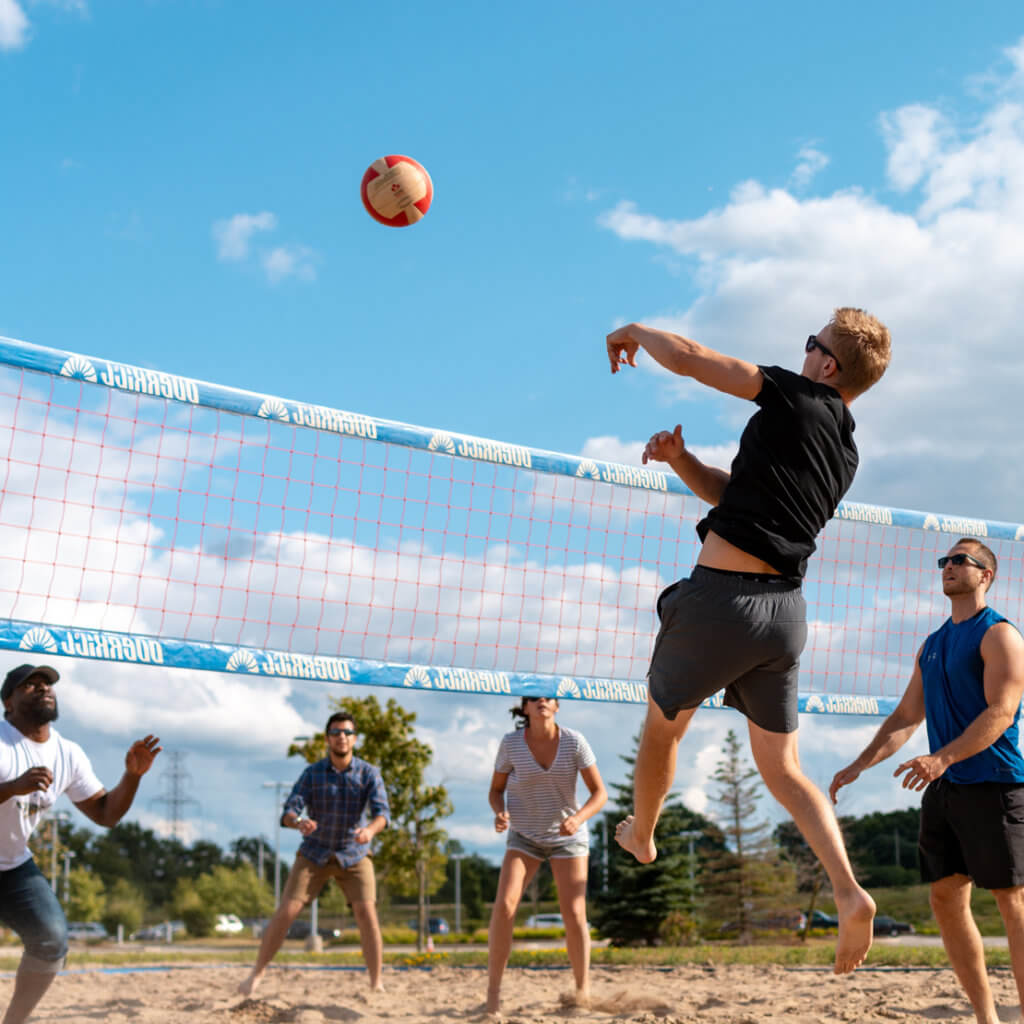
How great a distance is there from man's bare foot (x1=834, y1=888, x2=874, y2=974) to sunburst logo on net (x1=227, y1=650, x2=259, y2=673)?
3.13 meters

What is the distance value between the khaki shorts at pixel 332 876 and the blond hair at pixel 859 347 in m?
4.68

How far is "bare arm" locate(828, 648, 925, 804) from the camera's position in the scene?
4.23 m

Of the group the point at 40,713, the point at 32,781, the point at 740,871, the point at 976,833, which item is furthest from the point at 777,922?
the point at 32,781

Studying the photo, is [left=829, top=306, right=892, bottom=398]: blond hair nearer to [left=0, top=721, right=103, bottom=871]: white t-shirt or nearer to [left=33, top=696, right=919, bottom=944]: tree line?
[left=0, top=721, right=103, bottom=871]: white t-shirt

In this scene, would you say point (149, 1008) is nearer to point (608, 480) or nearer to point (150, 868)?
point (608, 480)

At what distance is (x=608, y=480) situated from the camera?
247 inches

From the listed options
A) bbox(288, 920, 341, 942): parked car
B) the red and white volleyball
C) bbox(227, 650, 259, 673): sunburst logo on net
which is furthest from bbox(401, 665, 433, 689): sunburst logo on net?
bbox(288, 920, 341, 942): parked car

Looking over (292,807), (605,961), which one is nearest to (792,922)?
(605,961)

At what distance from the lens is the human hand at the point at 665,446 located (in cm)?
328

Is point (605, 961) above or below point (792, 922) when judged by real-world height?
above

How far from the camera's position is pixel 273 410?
5508mm

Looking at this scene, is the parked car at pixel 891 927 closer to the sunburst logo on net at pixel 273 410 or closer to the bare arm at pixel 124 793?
the sunburst logo on net at pixel 273 410

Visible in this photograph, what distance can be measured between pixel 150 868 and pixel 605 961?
80779 millimetres

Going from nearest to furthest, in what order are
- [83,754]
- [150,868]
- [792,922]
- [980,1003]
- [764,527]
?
1. [764,527]
2. [980,1003]
3. [83,754]
4. [792,922]
5. [150,868]
